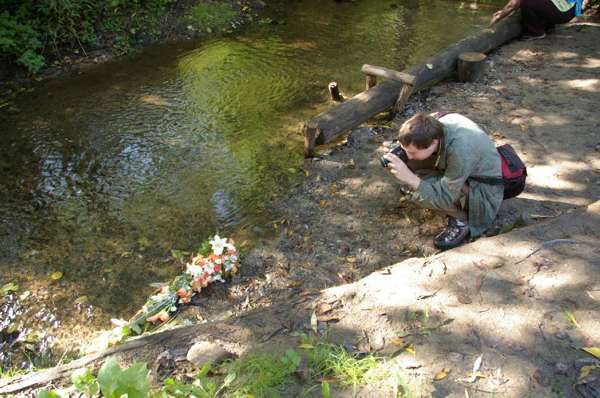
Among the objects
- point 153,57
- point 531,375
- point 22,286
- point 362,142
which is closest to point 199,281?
point 22,286

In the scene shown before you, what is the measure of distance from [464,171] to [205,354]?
2.31 meters

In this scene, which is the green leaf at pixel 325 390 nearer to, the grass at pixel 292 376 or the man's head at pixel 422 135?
the grass at pixel 292 376

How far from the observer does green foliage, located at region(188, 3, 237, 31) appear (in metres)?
9.31

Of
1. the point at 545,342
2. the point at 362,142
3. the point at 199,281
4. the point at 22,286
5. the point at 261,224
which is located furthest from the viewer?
the point at 362,142

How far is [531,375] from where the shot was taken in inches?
91.7

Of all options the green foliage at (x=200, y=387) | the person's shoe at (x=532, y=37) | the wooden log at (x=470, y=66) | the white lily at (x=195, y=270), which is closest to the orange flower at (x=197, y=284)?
the white lily at (x=195, y=270)

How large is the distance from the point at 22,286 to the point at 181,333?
1994 mm

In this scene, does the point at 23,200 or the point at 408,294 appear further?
the point at 23,200

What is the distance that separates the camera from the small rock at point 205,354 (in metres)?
2.61

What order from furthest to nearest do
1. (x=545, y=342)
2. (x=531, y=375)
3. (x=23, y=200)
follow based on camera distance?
(x=23, y=200) → (x=545, y=342) → (x=531, y=375)

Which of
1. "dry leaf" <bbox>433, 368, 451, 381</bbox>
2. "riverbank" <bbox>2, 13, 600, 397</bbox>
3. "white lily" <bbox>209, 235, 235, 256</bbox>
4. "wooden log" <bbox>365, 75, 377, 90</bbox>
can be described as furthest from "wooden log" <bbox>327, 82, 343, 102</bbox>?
"dry leaf" <bbox>433, 368, 451, 381</bbox>

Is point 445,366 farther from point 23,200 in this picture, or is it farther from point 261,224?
point 23,200

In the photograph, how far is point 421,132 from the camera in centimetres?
345

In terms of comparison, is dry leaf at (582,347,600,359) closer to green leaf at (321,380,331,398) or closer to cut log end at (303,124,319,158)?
green leaf at (321,380,331,398)
